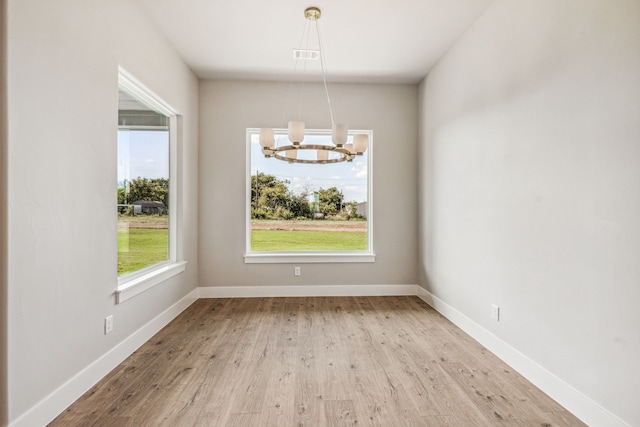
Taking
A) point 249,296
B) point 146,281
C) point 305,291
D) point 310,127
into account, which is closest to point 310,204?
point 310,127

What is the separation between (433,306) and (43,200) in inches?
151

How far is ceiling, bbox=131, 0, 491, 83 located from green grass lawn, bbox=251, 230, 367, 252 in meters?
2.05

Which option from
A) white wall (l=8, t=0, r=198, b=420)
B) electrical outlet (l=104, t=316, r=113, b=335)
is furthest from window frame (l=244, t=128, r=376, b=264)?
electrical outlet (l=104, t=316, r=113, b=335)

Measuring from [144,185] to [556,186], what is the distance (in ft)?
10.9

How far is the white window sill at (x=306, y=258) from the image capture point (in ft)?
15.3

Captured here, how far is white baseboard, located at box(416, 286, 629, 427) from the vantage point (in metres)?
1.88

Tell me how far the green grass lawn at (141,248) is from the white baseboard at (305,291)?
998mm

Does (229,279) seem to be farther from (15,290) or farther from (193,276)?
(15,290)

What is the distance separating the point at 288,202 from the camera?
4883 mm

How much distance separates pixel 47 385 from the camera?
6.31 feet

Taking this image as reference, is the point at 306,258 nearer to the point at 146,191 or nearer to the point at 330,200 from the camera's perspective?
the point at 330,200

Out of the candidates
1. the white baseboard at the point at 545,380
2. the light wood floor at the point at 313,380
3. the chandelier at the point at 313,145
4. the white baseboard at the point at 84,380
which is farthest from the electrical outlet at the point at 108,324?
the white baseboard at the point at 545,380

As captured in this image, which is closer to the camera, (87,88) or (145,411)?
(145,411)

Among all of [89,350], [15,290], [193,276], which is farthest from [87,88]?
[193,276]
